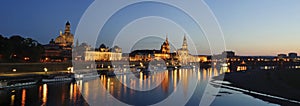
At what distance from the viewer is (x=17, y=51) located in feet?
140

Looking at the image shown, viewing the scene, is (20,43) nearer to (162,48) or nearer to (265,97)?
(265,97)

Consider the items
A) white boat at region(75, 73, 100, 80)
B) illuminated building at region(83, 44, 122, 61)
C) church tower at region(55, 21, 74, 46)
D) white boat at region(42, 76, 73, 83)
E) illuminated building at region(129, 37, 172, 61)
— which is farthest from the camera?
illuminated building at region(129, 37, 172, 61)

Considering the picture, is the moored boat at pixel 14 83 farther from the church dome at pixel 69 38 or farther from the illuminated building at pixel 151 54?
the illuminated building at pixel 151 54

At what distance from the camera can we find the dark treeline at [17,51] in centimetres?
3977

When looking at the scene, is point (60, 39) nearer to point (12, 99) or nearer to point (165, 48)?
point (165, 48)

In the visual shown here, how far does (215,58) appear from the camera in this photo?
143 m

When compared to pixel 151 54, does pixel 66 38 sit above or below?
above

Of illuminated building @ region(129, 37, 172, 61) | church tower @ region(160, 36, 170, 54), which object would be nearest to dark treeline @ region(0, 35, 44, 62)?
illuminated building @ region(129, 37, 172, 61)

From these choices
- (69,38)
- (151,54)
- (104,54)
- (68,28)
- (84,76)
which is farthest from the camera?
(151,54)

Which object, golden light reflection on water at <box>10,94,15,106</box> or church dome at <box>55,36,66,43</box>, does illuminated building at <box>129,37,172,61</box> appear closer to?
church dome at <box>55,36,66,43</box>

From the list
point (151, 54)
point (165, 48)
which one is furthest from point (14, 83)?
point (165, 48)

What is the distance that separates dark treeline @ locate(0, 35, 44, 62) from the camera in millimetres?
39772

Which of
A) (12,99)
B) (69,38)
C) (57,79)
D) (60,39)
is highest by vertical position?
(69,38)

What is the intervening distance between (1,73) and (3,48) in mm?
8463
